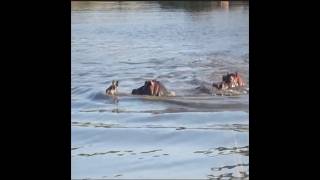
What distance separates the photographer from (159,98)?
4742mm

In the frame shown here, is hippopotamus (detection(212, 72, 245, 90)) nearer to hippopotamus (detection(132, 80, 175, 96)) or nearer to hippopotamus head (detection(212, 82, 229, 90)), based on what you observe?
hippopotamus head (detection(212, 82, 229, 90))

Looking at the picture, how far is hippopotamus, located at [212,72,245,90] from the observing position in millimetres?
4715

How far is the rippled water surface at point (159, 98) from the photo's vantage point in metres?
3.11

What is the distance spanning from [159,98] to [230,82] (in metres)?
0.70

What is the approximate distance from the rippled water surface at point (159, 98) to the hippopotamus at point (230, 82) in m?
0.09

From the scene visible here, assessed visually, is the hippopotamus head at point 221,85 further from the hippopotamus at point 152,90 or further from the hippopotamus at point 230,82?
the hippopotamus at point 152,90

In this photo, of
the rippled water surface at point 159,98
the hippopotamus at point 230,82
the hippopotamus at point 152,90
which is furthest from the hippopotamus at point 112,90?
the hippopotamus at point 230,82

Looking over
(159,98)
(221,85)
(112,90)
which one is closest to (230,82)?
(221,85)

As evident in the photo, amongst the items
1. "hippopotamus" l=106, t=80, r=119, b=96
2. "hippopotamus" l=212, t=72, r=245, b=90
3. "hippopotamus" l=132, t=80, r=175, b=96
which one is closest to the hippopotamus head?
"hippopotamus" l=212, t=72, r=245, b=90

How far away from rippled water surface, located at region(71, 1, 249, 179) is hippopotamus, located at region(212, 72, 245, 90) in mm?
91

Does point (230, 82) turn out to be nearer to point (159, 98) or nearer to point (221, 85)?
point (221, 85)
